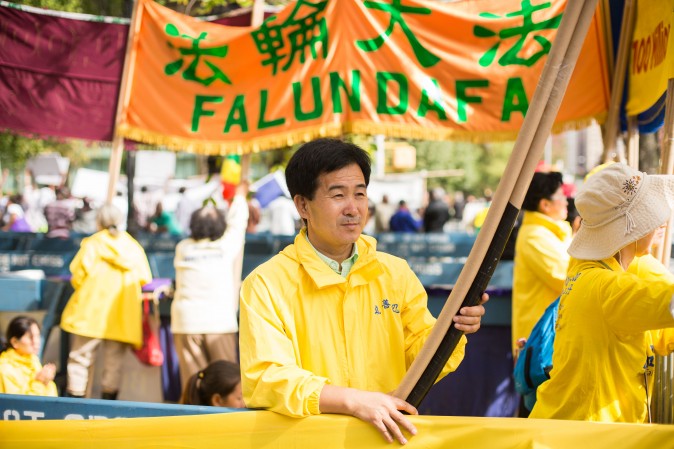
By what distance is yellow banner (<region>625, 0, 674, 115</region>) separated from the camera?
4.07 metres

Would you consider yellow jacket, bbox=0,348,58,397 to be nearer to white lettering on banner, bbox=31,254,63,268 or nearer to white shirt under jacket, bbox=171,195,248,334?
white shirt under jacket, bbox=171,195,248,334

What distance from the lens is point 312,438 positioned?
8.21 ft

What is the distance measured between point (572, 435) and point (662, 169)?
1.67m

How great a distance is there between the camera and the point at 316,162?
2709 millimetres

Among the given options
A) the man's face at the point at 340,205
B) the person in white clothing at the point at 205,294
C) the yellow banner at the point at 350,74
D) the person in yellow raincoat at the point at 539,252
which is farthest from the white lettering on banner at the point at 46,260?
the man's face at the point at 340,205

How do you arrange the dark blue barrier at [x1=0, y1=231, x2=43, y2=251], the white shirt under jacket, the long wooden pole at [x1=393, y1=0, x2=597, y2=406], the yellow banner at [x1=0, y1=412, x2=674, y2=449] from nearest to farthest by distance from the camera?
the long wooden pole at [x1=393, y1=0, x2=597, y2=406] → the yellow banner at [x1=0, y1=412, x2=674, y2=449] → the white shirt under jacket → the dark blue barrier at [x1=0, y1=231, x2=43, y2=251]

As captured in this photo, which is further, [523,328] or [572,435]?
[523,328]

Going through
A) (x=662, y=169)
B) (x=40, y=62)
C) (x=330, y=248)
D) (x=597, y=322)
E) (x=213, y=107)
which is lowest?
(x=597, y=322)

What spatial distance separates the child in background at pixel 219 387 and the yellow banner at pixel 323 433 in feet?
6.06

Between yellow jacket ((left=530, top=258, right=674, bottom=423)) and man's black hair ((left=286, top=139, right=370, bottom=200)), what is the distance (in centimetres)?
78

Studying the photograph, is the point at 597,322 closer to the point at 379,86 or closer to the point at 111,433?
the point at 111,433

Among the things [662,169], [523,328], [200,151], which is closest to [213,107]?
[200,151]

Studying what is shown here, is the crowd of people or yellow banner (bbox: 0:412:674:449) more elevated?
the crowd of people

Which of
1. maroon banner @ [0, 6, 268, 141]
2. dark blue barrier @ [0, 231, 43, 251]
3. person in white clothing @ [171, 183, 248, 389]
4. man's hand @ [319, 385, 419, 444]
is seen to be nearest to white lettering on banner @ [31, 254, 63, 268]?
dark blue barrier @ [0, 231, 43, 251]
